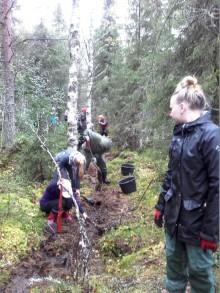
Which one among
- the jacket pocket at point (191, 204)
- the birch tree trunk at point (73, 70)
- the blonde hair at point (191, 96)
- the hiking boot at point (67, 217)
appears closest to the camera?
the jacket pocket at point (191, 204)

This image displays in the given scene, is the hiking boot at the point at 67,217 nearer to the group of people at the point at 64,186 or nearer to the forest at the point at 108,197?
the group of people at the point at 64,186

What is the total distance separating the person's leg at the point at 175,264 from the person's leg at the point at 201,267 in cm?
16

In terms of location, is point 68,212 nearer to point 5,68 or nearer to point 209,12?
point 209,12

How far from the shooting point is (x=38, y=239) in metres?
6.26

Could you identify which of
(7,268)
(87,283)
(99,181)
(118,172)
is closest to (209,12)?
(87,283)

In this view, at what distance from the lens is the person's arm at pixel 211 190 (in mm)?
2977

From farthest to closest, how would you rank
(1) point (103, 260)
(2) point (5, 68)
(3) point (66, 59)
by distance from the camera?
(3) point (66, 59), (2) point (5, 68), (1) point (103, 260)

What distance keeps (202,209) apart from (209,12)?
13.0 feet

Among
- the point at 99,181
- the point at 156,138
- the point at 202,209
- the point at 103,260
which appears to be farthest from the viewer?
the point at 99,181

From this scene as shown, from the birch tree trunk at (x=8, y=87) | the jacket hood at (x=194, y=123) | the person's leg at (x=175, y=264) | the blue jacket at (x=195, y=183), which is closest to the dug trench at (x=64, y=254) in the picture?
the person's leg at (x=175, y=264)

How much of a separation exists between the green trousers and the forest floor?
711mm

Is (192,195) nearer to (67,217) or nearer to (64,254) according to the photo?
(64,254)

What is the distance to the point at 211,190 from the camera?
3012 millimetres

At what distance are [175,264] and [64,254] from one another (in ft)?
9.11
